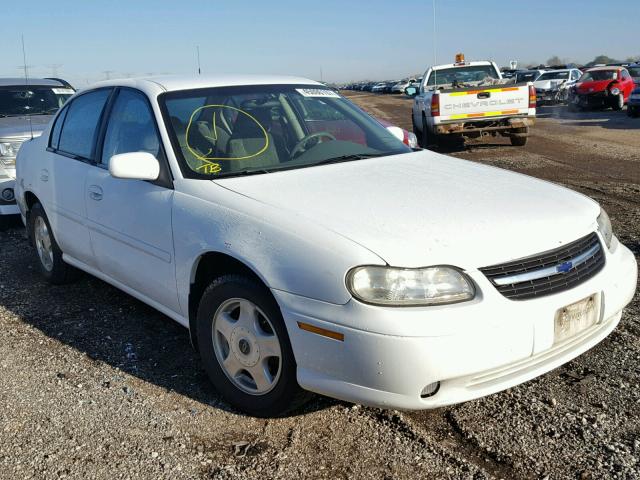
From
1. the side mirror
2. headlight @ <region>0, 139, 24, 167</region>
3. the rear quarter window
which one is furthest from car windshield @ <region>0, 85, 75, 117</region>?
the side mirror

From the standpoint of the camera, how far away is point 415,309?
8.79 feet

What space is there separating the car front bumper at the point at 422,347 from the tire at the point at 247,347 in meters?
0.14

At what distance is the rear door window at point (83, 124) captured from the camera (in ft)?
15.3

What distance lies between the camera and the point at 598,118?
73.6 feet

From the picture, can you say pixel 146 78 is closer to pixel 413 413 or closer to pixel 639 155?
pixel 413 413

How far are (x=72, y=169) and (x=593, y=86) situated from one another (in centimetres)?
2430

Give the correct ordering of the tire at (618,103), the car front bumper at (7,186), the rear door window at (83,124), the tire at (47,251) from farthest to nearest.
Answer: the tire at (618,103)
the car front bumper at (7,186)
the tire at (47,251)
the rear door window at (83,124)

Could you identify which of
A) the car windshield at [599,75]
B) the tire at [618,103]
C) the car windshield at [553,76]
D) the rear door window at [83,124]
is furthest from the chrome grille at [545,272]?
the car windshield at [553,76]

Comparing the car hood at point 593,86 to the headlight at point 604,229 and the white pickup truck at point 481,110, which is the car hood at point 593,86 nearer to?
the white pickup truck at point 481,110

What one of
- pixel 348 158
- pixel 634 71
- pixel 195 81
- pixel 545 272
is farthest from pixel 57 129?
pixel 634 71

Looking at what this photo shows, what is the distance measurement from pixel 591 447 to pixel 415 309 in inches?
39.9

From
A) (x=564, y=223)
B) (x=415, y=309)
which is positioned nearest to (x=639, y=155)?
(x=564, y=223)

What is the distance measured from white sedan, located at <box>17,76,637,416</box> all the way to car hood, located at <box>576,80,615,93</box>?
23.3 m

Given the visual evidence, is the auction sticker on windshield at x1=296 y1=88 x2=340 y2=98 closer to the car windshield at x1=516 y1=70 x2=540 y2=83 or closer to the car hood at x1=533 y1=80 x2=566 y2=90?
the car hood at x1=533 y1=80 x2=566 y2=90
